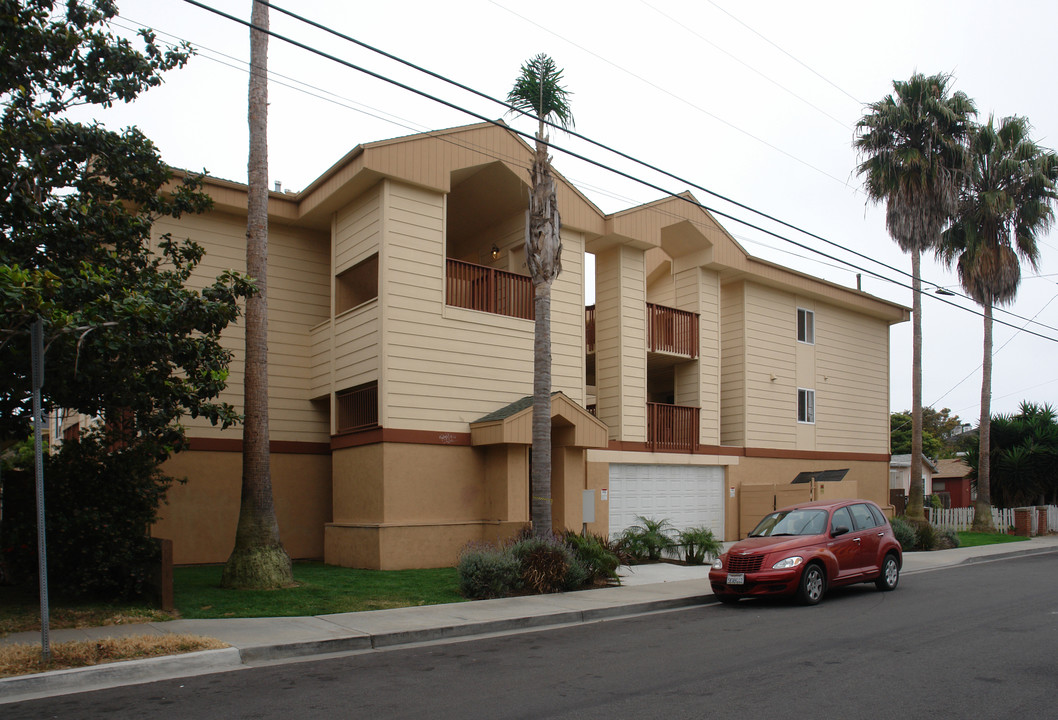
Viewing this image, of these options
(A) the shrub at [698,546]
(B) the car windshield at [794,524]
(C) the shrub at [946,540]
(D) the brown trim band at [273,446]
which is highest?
(D) the brown trim band at [273,446]

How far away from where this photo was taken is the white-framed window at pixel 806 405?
27.0 meters

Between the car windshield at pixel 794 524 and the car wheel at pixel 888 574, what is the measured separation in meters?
1.56

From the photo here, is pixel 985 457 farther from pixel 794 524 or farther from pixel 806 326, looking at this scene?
pixel 794 524

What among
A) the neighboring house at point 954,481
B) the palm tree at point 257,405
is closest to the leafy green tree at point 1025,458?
the neighboring house at point 954,481

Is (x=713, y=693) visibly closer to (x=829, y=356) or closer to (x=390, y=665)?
(x=390, y=665)

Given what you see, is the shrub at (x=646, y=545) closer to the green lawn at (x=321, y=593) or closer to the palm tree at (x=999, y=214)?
the green lawn at (x=321, y=593)

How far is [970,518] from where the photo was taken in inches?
1222

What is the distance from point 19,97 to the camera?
11.4 meters

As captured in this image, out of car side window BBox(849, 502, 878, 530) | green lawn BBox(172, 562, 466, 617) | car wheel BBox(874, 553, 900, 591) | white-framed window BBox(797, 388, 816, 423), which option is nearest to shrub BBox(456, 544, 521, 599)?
green lawn BBox(172, 562, 466, 617)

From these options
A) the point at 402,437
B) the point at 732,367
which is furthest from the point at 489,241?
the point at 732,367

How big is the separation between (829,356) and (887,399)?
3.91 meters

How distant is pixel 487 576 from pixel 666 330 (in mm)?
12001

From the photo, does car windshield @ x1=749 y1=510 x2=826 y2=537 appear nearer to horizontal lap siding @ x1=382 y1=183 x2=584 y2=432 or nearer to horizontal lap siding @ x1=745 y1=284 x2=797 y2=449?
horizontal lap siding @ x1=382 y1=183 x2=584 y2=432

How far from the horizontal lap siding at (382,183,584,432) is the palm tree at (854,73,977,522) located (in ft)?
44.0
